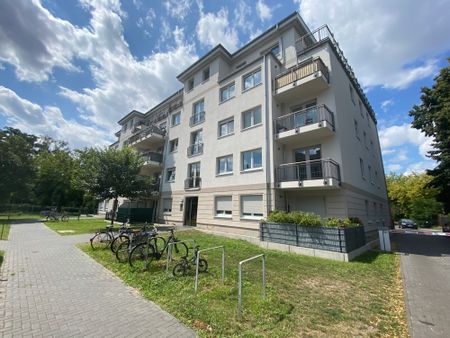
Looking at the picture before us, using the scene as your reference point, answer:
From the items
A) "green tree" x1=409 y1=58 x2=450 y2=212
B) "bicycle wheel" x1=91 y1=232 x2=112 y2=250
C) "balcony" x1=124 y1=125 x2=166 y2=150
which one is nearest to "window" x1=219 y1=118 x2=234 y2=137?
"balcony" x1=124 y1=125 x2=166 y2=150

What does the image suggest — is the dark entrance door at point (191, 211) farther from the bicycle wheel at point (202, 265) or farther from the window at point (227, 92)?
the bicycle wheel at point (202, 265)

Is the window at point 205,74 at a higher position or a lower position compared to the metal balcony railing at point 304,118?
higher

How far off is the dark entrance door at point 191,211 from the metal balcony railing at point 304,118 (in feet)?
31.5

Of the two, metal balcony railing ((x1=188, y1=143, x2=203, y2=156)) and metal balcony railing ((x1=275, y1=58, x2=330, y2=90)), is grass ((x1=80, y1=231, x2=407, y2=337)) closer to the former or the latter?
metal balcony railing ((x1=275, y1=58, x2=330, y2=90))

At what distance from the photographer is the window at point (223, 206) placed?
1622cm

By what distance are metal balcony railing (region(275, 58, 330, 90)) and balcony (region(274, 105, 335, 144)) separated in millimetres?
2224

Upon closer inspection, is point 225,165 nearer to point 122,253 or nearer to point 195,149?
point 195,149

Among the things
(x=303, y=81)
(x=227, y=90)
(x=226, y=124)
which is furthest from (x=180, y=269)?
(x=227, y=90)

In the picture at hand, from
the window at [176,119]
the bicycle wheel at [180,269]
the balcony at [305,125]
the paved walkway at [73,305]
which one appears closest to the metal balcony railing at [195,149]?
the window at [176,119]

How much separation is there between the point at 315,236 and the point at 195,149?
42.7ft

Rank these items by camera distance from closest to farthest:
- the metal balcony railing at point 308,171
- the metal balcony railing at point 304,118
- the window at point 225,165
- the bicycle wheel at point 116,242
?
1. the bicycle wheel at point 116,242
2. the metal balcony railing at point 308,171
3. the metal balcony railing at point 304,118
4. the window at point 225,165

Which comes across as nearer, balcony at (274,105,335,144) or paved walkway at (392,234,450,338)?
paved walkway at (392,234,450,338)

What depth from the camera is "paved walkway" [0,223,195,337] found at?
3.78 metres

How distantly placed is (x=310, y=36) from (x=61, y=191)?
139 ft
